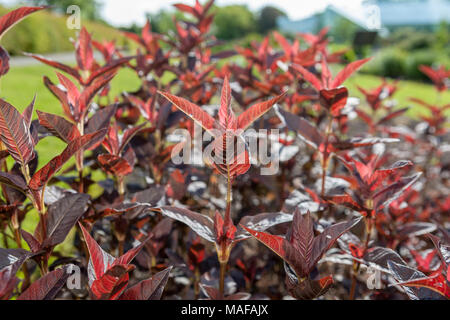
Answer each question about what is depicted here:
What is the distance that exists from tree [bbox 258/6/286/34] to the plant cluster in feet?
155

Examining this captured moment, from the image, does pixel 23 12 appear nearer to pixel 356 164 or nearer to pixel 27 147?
pixel 27 147

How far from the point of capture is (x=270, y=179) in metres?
2.10

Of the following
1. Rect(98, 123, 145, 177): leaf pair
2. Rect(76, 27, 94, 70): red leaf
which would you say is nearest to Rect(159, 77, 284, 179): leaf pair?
Rect(98, 123, 145, 177): leaf pair

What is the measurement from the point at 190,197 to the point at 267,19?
51.5 m

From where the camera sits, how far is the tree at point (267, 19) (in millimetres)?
47403

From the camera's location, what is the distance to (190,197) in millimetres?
2004

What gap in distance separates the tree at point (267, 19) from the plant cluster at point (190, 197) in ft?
155

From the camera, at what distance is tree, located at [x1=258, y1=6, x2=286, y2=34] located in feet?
156

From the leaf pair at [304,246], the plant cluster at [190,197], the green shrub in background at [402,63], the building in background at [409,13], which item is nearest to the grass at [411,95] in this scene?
the plant cluster at [190,197]

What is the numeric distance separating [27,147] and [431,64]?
988 inches

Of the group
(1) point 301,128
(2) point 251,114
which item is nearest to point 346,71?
(1) point 301,128

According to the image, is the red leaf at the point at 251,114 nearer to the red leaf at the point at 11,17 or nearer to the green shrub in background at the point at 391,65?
the red leaf at the point at 11,17
